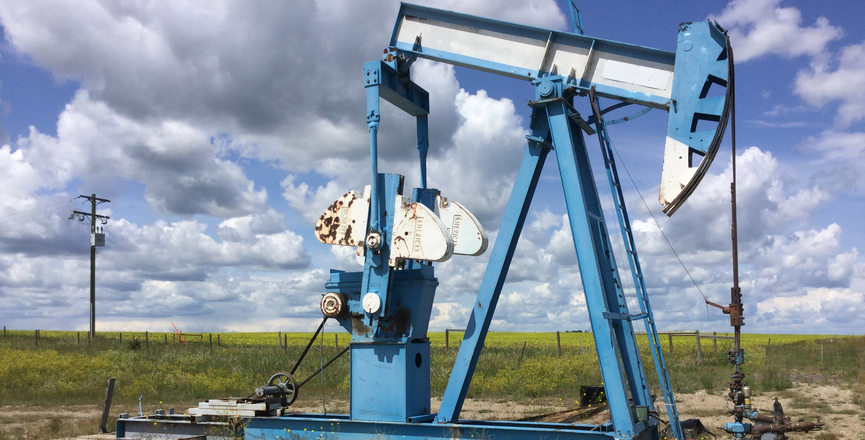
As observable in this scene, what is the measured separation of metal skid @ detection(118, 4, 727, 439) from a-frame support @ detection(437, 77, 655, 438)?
12mm

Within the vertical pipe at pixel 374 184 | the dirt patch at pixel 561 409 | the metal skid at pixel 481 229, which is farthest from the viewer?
the dirt patch at pixel 561 409

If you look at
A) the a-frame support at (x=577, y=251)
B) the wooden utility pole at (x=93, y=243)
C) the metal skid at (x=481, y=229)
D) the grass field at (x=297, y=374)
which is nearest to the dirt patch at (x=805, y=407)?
the grass field at (x=297, y=374)

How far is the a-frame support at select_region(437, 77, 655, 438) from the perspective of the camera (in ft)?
19.9

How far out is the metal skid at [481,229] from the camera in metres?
5.98

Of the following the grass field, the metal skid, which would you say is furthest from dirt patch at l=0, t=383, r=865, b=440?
the metal skid

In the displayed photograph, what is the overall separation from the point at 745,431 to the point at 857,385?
36.9 ft

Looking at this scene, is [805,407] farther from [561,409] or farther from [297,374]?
[297,374]

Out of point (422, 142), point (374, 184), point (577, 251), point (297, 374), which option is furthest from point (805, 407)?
point (297, 374)

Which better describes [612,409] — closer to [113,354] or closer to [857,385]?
[857,385]

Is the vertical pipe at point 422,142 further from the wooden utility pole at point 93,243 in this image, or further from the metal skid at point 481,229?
the wooden utility pole at point 93,243

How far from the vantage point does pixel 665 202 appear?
5953 mm

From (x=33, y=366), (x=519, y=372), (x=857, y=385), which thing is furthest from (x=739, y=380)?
(x=33, y=366)

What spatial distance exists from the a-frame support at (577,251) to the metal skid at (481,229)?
12mm

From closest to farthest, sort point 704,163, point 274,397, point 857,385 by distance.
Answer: point 704,163 → point 274,397 → point 857,385
